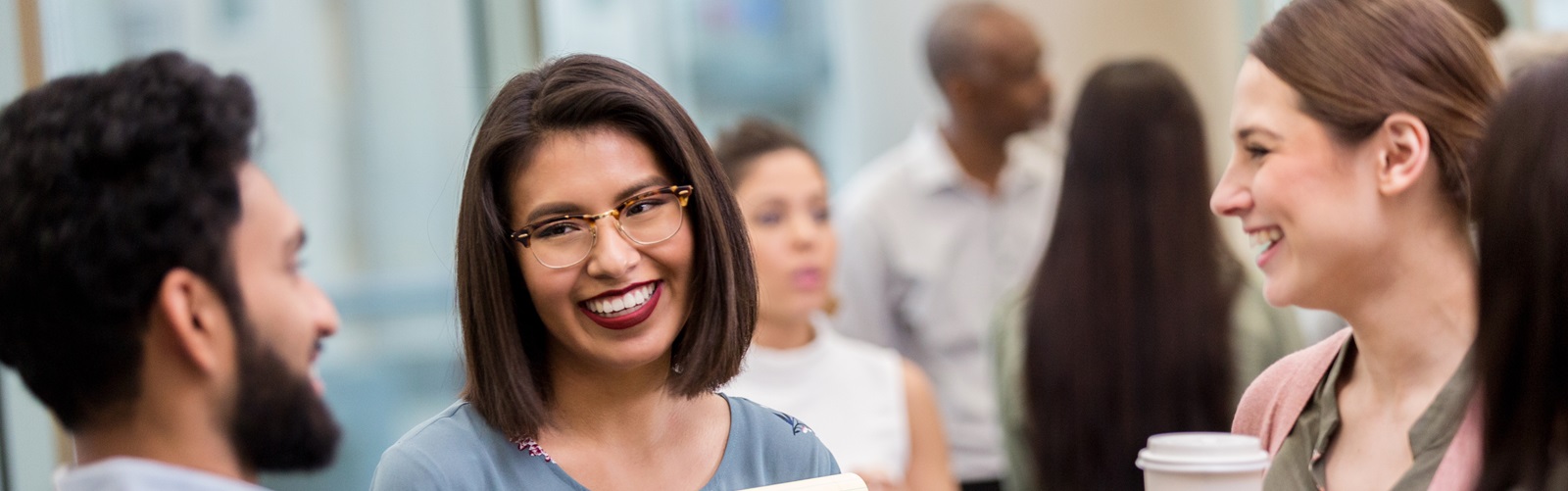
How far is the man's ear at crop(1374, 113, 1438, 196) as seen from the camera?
1.59 metres

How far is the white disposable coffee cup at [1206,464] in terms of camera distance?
1.48 meters

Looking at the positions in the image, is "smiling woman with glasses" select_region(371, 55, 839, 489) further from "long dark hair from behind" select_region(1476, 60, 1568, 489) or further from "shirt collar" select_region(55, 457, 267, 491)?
"long dark hair from behind" select_region(1476, 60, 1568, 489)

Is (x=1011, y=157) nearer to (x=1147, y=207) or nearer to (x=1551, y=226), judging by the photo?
(x=1147, y=207)

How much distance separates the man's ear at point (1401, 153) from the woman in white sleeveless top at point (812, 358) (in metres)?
1.13

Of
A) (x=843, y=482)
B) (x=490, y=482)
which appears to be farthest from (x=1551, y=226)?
(x=490, y=482)

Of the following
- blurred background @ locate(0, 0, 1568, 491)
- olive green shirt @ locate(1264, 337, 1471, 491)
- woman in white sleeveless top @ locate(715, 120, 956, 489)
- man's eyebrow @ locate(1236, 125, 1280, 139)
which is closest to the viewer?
olive green shirt @ locate(1264, 337, 1471, 491)

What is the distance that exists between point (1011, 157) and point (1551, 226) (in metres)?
2.53

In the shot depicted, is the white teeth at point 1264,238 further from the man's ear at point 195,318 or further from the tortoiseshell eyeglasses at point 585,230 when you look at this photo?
the man's ear at point 195,318

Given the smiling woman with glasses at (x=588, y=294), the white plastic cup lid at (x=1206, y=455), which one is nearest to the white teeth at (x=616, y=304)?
the smiling woman with glasses at (x=588, y=294)

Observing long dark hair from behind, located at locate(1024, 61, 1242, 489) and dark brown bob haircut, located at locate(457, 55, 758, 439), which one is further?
long dark hair from behind, located at locate(1024, 61, 1242, 489)

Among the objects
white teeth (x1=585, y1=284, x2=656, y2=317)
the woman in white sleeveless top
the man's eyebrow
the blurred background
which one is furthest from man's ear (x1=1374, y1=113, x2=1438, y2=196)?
the blurred background

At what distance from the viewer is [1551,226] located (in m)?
1.25

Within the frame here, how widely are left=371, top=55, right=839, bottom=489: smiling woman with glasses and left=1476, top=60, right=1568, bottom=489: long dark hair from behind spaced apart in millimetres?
728

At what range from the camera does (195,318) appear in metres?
1.22
